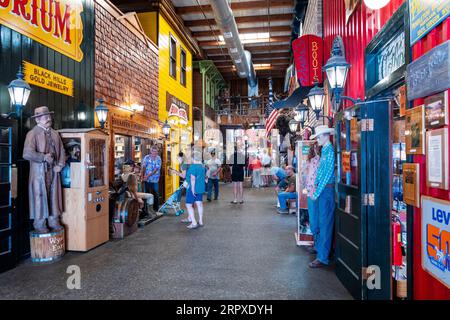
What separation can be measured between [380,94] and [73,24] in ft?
18.2

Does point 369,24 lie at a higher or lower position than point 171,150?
higher

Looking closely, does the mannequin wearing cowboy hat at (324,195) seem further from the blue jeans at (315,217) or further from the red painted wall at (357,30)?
the red painted wall at (357,30)

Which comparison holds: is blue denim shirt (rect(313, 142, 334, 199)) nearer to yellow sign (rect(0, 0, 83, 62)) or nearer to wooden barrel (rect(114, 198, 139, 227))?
wooden barrel (rect(114, 198, 139, 227))

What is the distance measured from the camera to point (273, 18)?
41.2 ft

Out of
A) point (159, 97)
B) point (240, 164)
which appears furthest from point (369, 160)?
point (159, 97)

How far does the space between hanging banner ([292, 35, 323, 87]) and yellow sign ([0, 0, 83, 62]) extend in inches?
179

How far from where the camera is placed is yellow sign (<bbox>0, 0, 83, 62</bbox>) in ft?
15.5

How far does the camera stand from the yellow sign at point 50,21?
4.72 metres

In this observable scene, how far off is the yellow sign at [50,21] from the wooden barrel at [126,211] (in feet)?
9.53

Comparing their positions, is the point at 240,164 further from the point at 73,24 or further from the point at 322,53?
the point at 73,24

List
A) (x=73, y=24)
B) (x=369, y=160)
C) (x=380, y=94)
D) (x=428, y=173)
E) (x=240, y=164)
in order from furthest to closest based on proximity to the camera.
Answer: (x=240, y=164) < (x=73, y=24) < (x=380, y=94) < (x=369, y=160) < (x=428, y=173)

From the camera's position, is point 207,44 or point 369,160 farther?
point 207,44

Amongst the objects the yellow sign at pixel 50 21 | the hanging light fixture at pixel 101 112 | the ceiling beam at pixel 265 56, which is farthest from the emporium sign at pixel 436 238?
the ceiling beam at pixel 265 56
